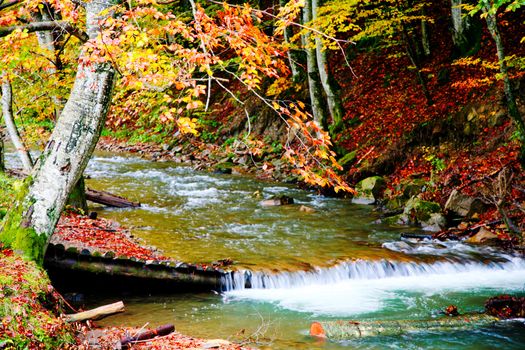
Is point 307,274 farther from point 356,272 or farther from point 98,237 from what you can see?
point 98,237

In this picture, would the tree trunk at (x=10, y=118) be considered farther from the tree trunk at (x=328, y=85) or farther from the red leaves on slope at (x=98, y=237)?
the tree trunk at (x=328, y=85)

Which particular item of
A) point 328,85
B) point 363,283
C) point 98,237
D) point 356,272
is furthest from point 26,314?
point 328,85

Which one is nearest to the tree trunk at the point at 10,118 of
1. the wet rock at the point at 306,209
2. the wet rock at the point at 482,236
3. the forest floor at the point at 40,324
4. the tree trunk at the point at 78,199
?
the tree trunk at the point at 78,199

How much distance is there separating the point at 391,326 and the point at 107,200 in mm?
9813

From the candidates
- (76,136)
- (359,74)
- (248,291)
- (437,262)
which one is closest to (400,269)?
(437,262)

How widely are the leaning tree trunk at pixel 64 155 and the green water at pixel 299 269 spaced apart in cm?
177

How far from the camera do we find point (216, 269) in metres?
8.38

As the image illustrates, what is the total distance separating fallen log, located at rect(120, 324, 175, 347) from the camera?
4738mm

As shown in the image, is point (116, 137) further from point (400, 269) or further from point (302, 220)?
point (400, 269)

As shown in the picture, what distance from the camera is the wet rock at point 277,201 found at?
583 inches

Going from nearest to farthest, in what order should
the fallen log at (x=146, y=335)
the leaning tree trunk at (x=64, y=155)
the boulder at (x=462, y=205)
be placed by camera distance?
the fallen log at (x=146, y=335) < the leaning tree trunk at (x=64, y=155) < the boulder at (x=462, y=205)

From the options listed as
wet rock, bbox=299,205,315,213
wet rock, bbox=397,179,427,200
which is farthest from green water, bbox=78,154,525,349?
wet rock, bbox=397,179,427,200

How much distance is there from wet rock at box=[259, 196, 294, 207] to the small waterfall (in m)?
5.53

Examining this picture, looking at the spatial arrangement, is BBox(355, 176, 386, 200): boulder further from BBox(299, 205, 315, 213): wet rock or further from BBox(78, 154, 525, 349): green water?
BBox(299, 205, 315, 213): wet rock
